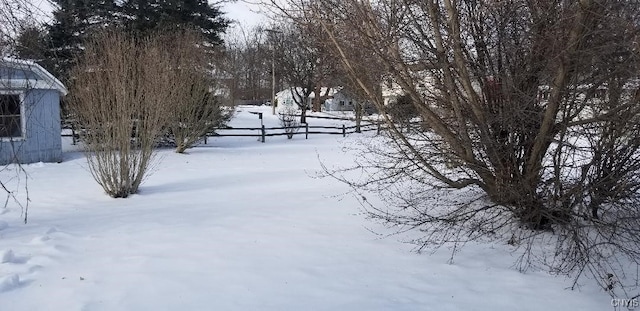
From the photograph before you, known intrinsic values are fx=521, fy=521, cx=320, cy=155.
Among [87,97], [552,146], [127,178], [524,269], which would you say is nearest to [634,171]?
[552,146]

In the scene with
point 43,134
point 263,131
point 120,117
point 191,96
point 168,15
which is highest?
point 168,15

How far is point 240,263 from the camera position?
5.32 meters

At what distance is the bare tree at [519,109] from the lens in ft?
16.2

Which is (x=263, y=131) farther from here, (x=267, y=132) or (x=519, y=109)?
(x=519, y=109)

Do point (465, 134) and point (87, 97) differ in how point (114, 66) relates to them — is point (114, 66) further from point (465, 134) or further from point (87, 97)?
point (465, 134)

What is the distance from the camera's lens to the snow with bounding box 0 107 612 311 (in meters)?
4.33

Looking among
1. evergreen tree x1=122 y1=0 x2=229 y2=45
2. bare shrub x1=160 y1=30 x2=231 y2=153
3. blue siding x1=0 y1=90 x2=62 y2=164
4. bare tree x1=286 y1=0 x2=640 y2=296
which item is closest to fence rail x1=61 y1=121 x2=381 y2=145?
bare shrub x1=160 y1=30 x2=231 y2=153

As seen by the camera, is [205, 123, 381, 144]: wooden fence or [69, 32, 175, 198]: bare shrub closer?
[69, 32, 175, 198]: bare shrub

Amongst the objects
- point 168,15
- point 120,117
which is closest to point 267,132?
point 168,15

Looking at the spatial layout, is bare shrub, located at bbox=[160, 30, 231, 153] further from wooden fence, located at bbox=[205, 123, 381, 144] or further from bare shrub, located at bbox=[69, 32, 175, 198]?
bare shrub, located at bbox=[69, 32, 175, 198]

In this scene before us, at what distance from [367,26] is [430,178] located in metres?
2.07

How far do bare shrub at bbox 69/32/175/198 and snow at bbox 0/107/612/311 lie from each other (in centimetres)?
53

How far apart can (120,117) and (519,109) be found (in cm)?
699

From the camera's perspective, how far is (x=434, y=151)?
6.18 metres
